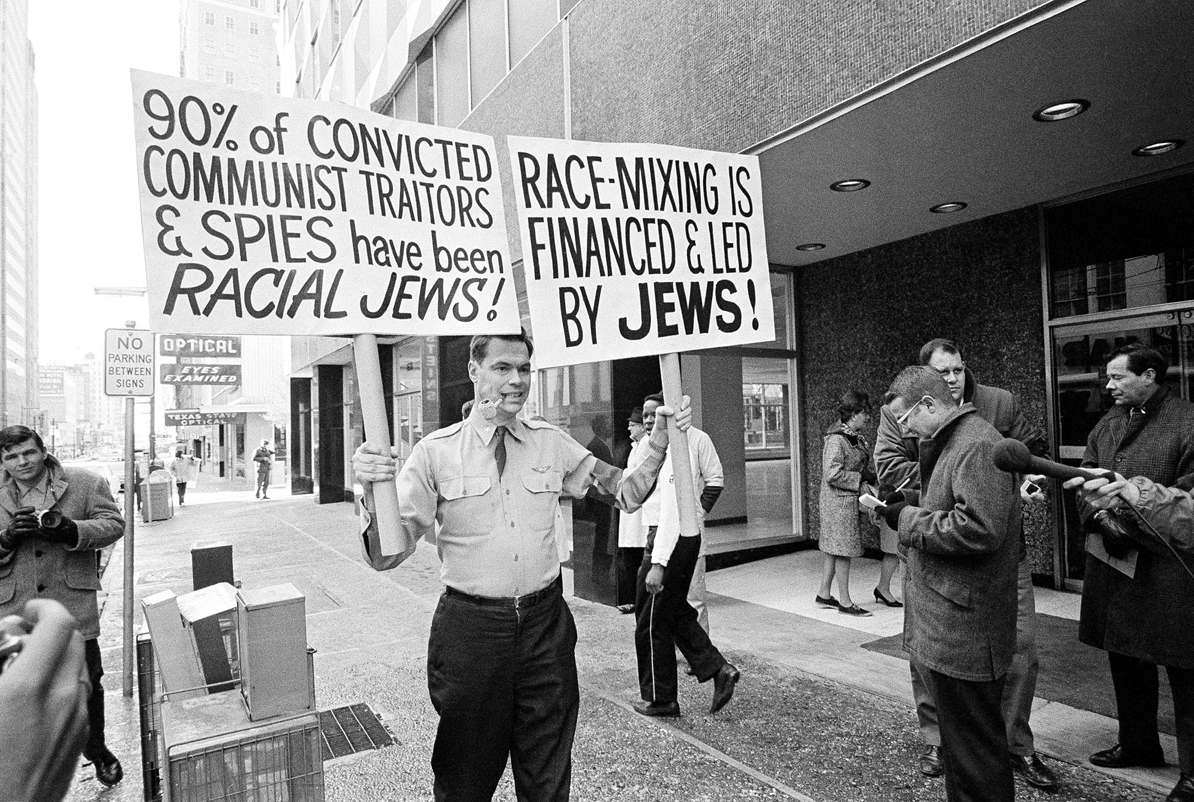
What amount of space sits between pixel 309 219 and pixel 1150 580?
3848 millimetres

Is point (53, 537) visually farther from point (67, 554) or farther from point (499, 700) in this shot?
point (499, 700)

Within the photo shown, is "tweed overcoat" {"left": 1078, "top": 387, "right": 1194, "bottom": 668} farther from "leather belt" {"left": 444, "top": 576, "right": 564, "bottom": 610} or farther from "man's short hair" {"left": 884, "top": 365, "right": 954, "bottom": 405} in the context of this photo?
"leather belt" {"left": 444, "top": 576, "right": 564, "bottom": 610}

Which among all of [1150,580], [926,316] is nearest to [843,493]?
[926,316]

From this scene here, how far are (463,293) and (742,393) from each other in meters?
7.25

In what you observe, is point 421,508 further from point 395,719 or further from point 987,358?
point 987,358

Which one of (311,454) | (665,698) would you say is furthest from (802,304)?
(311,454)

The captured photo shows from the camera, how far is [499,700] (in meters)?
2.62

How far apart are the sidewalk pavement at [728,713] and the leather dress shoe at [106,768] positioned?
2.2 inches

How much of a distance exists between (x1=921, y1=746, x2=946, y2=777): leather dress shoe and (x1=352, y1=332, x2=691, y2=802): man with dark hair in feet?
6.50

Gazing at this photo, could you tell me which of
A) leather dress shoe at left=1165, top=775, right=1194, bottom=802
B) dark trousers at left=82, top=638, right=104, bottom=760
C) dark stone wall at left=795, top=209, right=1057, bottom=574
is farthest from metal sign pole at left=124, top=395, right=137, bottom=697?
dark stone wall at left=795, top=209, right=1057, bottom=574

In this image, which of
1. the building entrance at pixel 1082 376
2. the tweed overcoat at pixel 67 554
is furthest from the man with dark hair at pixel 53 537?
the building entrance at pixel 1082 376

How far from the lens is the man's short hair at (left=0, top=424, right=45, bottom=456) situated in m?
3.86

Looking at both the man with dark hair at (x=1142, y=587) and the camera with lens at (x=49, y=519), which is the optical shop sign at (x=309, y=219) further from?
the man with dark hair at (x=1142, y=587)

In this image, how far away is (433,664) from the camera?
2.70 meters
